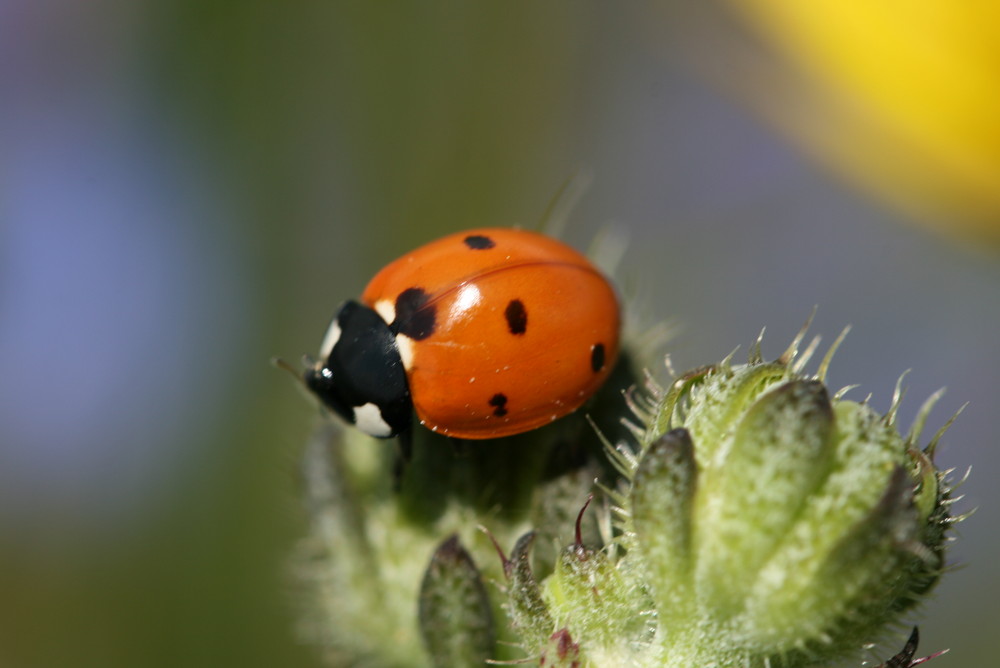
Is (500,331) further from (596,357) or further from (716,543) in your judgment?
(716,543)

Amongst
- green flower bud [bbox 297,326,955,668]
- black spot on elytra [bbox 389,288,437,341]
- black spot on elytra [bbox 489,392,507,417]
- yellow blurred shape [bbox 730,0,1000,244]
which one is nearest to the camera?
green flower bud [bbox 297,326,955,668]

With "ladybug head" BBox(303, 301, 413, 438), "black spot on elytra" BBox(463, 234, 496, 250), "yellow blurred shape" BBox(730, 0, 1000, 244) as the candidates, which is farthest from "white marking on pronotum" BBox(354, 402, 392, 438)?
"yellow blurred shape" BBox(730, 0, 1000, 244)

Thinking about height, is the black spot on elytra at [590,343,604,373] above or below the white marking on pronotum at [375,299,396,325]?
above

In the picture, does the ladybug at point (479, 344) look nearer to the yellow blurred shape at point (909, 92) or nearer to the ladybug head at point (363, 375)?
the ladybug head at point (363, 375)

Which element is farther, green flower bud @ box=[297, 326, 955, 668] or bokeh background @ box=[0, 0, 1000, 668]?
bokeh background @ box=[0, 0, 1000, 668]

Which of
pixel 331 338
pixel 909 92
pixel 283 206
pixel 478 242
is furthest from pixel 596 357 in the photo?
pixel 283 206

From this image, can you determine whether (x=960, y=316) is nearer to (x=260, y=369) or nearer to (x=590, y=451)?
(x=260, y=369)

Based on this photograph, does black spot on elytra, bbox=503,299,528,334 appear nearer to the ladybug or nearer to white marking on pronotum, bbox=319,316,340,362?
the ladybug


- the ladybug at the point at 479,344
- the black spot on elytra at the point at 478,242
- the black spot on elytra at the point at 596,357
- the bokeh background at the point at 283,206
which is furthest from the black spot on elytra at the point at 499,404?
the bokeh background at the point at 283,206
